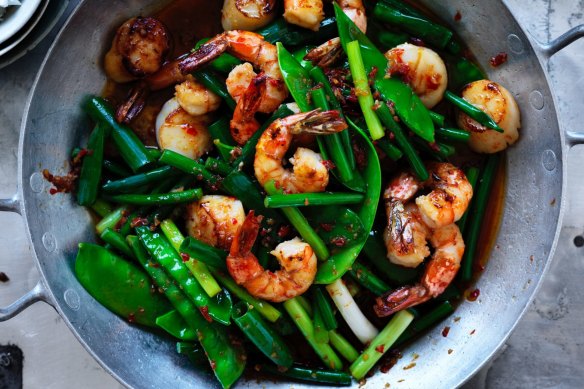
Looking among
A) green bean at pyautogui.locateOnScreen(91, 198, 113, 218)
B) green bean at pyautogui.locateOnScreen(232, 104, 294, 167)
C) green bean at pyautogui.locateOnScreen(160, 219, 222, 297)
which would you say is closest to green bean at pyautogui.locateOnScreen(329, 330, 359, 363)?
green bean at pyautogui.locateOnScreen(160, 219, 222, 297)

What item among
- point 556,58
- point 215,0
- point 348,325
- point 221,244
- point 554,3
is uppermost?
point 215,0

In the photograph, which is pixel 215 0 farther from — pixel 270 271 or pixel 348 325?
pixel 348 325

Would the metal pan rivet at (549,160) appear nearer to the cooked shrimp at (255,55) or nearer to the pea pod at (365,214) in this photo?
the pea pod at (365,214)

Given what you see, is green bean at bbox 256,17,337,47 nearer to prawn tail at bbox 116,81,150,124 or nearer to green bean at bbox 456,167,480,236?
prawn tail at bbox 116,81,150,124

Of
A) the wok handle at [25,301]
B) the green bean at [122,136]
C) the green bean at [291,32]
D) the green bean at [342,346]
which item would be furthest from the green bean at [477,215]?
the wok handle at [25,301]

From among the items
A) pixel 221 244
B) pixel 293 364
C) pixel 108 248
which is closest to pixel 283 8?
pixel 221 244
